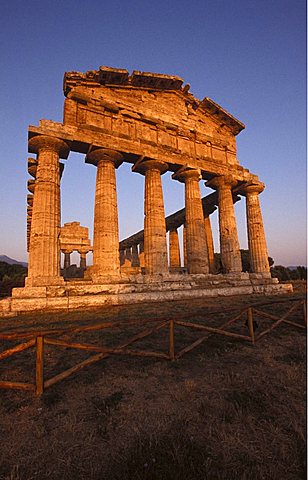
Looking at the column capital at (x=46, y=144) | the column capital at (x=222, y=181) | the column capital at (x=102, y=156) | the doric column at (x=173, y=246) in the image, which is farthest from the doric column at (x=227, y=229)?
the column capital at (x=46, y=144)

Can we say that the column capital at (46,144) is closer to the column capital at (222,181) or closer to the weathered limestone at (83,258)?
the column capital at (222,181)

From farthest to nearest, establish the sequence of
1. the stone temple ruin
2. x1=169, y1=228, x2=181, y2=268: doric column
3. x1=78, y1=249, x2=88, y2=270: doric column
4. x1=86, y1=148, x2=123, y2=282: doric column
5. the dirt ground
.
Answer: x1=78, y1=249, x2=88, y2=270: doric column → x1=169, y1=228, x2=181, y2=268: doric column → x1=86, y1=148, x2=123, y2=282: doric column → the stone temple ruin → the dirt ground

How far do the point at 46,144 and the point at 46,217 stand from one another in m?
4.18

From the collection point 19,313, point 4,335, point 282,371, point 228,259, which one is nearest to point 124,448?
point 4,335

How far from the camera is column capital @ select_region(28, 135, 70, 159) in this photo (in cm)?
1321

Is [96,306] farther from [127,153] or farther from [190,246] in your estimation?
[127,153]

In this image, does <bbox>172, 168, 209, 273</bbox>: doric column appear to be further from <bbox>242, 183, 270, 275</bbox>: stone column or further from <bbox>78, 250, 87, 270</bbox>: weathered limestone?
<bbox>78, 250, 87, 270</bbox>: weathered limestone

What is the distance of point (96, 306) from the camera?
11812 mm

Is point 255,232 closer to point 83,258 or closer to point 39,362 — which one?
point 39,362

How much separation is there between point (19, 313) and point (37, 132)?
9.40 m

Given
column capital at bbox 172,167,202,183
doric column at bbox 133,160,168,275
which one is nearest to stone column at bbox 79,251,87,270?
A: doric column at bbox 133,160,168,275

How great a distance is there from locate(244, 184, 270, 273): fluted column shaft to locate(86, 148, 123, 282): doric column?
11446mm

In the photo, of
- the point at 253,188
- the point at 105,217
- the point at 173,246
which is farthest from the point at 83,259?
the point at 253,188

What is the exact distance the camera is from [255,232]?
1972 centimetres
